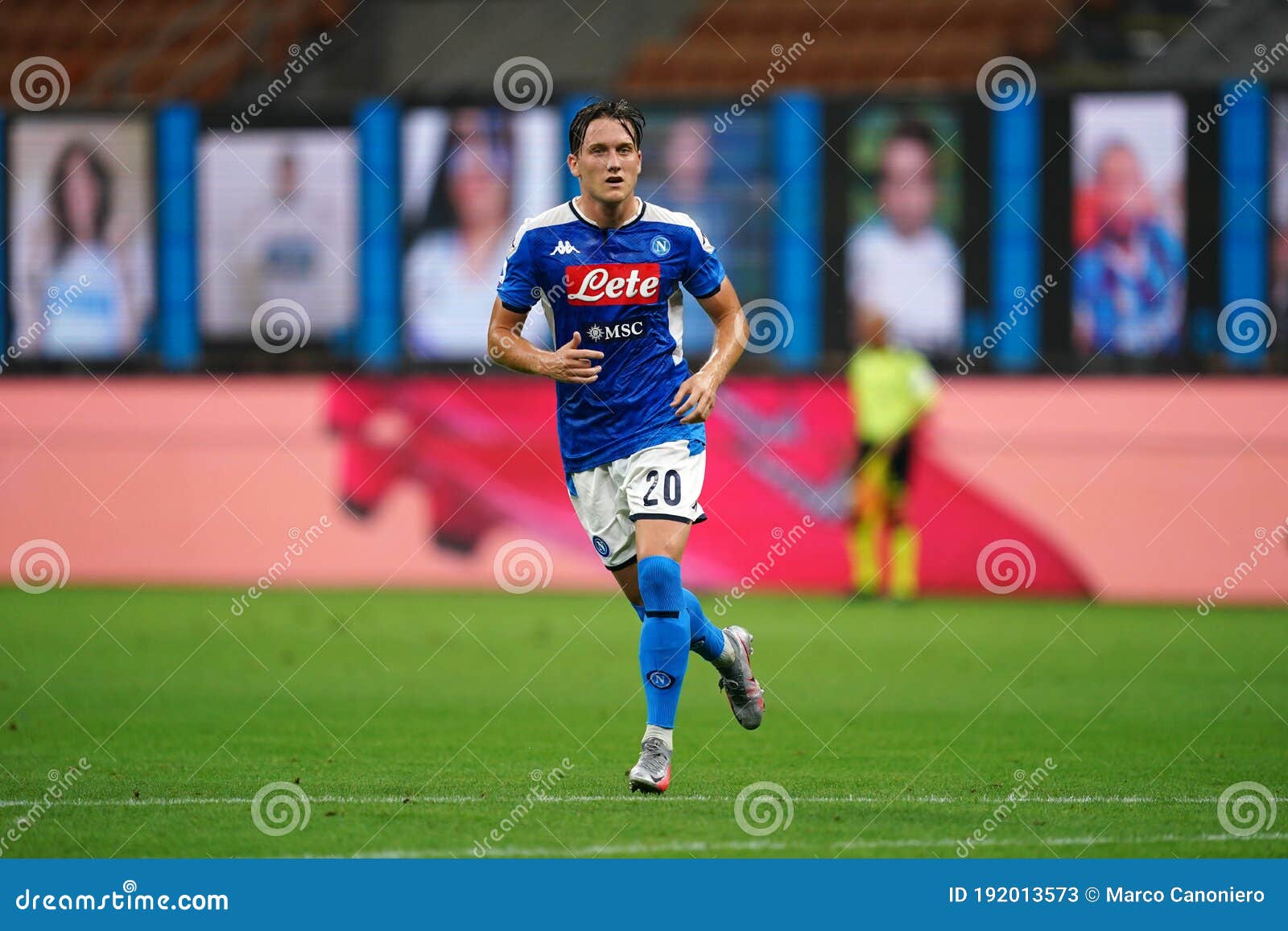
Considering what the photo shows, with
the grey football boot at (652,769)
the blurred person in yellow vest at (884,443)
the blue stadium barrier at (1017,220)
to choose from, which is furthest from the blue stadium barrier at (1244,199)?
the grey football boot at (652,769)

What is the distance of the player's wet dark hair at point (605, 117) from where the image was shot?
21.2 feet

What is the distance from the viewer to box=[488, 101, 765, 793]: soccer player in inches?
254

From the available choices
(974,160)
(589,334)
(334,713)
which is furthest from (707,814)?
(974,160)

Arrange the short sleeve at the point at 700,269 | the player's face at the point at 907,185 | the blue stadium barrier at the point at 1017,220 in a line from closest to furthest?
the short sleeve at the point at 700,269 < the blue stadium barrier at the point at 1017,220 < the player's face at the point at 907,185

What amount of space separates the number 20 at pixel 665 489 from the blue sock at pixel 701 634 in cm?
39

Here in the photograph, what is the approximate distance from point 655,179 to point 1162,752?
33.0 ft

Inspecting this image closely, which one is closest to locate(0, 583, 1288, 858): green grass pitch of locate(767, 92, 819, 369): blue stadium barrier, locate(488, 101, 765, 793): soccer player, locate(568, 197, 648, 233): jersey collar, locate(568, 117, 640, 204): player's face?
locate(488, 101, 765, 793): soccer player

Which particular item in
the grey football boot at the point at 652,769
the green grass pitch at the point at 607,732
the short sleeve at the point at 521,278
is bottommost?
the green grass pitch at the point at 607,732

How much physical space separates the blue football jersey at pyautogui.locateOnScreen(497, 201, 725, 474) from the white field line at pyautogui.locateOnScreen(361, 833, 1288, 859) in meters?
1.76

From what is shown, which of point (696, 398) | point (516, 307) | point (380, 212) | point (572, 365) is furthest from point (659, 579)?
point (380, 212)

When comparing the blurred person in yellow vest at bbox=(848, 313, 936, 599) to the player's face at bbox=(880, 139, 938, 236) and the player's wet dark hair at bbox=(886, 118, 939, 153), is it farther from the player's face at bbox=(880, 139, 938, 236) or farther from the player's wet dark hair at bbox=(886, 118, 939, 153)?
the player's wet dark hair at bbox=(886, 118, 939, 153)

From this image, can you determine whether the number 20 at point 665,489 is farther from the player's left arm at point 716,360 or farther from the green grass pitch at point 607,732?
the green grass pitch at point 607,732

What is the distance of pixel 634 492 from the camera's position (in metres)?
6.54

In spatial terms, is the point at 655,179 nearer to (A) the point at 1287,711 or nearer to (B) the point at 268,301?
(B) the point at 268,301
